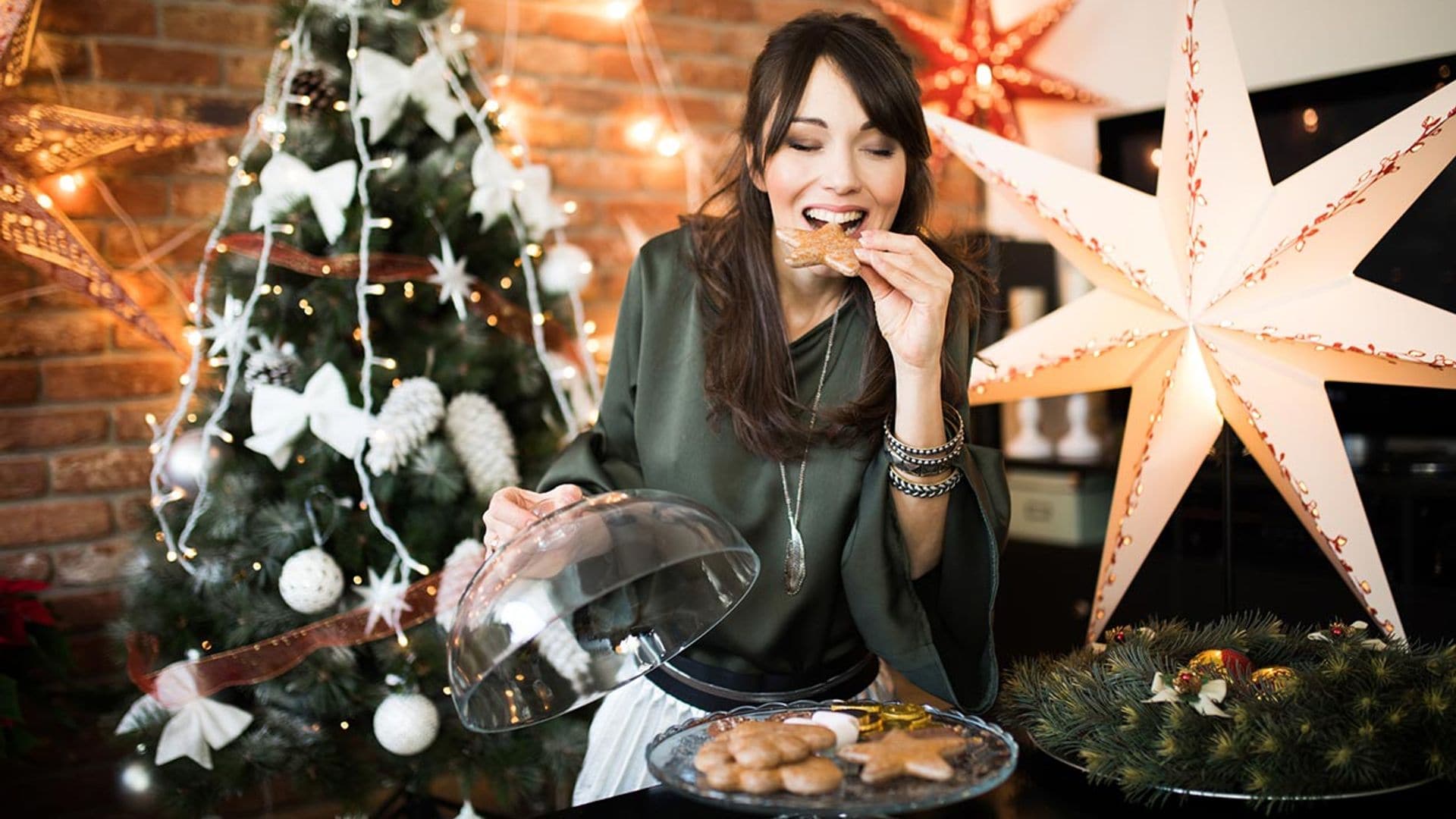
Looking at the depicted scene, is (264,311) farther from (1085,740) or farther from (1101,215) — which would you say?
(1085,740)

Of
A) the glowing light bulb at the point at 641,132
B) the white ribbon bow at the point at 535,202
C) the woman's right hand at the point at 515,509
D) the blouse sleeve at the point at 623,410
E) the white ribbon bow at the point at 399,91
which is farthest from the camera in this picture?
the glowing light bulb at the point at 641,132

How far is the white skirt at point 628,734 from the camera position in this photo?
1.50 metres

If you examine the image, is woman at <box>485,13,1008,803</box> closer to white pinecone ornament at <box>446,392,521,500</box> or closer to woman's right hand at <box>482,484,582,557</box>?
woman's right hand at <box>482,484,582,557</box>

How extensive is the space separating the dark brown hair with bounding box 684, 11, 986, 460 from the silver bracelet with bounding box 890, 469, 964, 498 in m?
0.10

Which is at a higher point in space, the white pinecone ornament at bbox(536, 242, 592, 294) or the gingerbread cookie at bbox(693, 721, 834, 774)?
the white pinecone ornament at bbox(536, 242, 592, 294)

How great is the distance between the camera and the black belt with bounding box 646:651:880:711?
1.45m

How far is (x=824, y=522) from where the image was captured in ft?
4.70

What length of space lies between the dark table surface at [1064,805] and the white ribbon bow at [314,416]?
49.7 inches

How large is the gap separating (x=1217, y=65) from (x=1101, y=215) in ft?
0.70

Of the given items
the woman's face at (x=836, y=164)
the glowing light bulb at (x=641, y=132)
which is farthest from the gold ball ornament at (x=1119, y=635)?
the glowing light bulb at (x=641, y=132)

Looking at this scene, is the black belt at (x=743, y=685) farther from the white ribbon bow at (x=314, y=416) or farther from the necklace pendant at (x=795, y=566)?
the white ribbon bow at (x=314, y=416)

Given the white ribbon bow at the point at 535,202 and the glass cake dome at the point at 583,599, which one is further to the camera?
the white ribbon bow at the point at 535,202

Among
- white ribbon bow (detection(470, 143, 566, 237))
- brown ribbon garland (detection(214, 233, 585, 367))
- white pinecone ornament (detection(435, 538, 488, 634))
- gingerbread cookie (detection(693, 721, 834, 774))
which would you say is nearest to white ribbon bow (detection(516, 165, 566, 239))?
white ribbon bow (detection(470, 143, 566, 237))

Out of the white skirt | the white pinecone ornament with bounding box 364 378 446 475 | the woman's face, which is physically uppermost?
the woman's face
